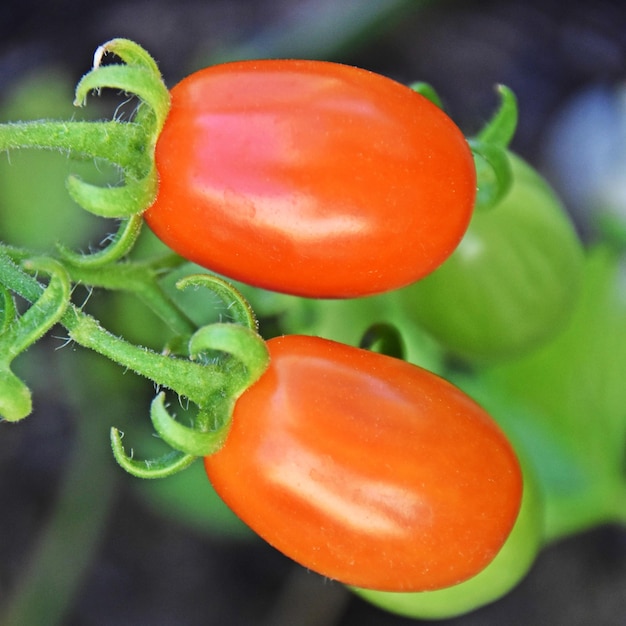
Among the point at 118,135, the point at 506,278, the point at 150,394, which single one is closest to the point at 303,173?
the point at 118,135

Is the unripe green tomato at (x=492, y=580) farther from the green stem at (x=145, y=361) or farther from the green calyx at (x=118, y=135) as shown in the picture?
the green calyx at (x=118, y=135)

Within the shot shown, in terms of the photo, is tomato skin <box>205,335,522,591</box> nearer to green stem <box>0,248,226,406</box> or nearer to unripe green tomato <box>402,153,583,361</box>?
green stem <box>0,248,226,406</box>

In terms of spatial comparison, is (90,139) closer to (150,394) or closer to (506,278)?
(506,278)

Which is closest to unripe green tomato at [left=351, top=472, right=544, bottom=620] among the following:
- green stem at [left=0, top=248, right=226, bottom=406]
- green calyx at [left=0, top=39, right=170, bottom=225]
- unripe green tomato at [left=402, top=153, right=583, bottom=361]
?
unripe green tomato at [left=402, top=153, right=583, bottom=361]

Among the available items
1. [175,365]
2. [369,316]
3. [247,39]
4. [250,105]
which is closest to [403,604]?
[369,316]

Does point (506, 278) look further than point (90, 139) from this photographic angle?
Yes

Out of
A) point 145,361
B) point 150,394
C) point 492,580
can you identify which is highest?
point 145,361

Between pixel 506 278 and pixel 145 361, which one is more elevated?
pixel 145 361
